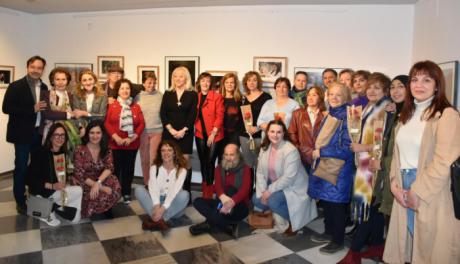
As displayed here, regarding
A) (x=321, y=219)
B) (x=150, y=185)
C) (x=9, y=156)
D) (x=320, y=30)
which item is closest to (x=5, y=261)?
(x=150, y=185)

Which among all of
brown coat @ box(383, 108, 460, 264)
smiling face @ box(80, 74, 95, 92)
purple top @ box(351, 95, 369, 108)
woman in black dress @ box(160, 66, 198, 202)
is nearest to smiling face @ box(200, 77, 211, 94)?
woman in black dress @ box(160, 66, 198, 202)

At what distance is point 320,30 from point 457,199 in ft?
13.1

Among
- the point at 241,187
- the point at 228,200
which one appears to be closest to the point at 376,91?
the point at 241,187

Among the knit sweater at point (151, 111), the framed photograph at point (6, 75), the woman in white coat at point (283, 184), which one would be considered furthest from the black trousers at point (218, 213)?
the framed photograph at point (6, 75)

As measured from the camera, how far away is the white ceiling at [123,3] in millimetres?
5300

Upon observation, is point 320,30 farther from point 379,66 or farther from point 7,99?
point 7,99

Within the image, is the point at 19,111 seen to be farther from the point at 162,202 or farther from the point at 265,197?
the point at 265,197

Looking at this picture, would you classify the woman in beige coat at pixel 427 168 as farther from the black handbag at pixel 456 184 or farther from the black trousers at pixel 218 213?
the black trousers at pixel 218 213

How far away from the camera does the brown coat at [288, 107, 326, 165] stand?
3804mm

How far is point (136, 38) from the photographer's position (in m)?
6.18

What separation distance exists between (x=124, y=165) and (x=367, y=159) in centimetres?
309

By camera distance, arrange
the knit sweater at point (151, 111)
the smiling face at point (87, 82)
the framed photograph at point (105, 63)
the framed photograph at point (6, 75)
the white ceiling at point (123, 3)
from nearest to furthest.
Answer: the smiling face at point (87, 82)
the knit sweater at point (151, 111)
the white ceiling at point (123, 3)
the framed photograph at point (6, 75)
the framed photograph at point (105, 63)

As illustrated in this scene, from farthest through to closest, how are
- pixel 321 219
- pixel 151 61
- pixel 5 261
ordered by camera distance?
pixel 151 61 < pixel 321 219 < pixel 5 261

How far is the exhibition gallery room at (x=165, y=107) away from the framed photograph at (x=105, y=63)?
2cm
